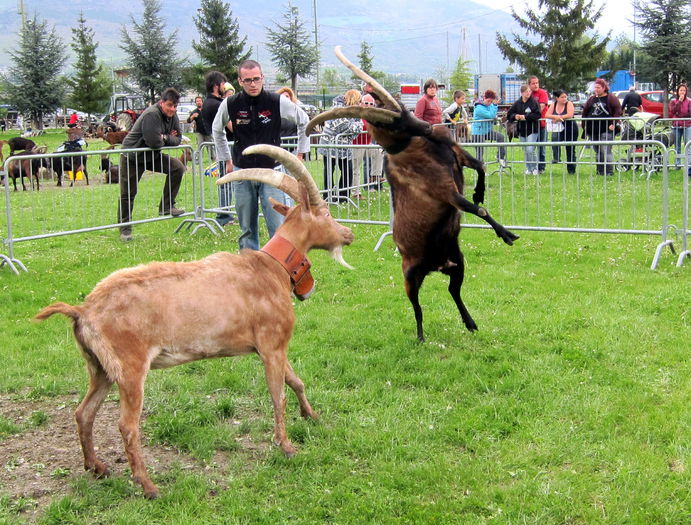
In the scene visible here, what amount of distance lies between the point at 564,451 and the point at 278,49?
57063 mm

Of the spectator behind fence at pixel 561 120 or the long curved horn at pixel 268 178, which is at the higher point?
the spectator behind fence at pixel 561 120

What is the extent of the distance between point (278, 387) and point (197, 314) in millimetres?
695

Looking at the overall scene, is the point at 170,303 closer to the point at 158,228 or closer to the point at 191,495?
the point at 191,495

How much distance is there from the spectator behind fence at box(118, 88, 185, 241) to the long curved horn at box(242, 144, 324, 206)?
23.0ft

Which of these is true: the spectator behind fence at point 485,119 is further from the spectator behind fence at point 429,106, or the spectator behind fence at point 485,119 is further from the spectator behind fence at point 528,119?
the spectator behind fence at point 429,106

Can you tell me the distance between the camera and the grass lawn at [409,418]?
3809 mm

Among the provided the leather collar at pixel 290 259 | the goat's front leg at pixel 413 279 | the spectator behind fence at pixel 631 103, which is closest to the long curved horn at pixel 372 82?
the goat's front leg at pixel 413 279

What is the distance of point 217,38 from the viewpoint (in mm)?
49719

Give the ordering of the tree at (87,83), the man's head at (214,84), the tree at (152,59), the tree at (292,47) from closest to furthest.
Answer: the man's head at (214,84)
the tree at (152,59)
the tree at (87,83)
the tree at (292,47)

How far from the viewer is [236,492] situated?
3.97 metres

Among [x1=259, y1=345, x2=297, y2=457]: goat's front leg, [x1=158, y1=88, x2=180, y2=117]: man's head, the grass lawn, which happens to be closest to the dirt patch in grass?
the grass lawn

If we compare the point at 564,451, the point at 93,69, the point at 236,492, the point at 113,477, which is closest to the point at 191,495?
the point at 236,492

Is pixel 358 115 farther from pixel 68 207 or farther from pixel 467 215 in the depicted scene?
pixel 68 207

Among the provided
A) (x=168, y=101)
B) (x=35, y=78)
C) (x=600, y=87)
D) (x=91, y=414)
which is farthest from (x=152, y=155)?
(x=35, y=78)
